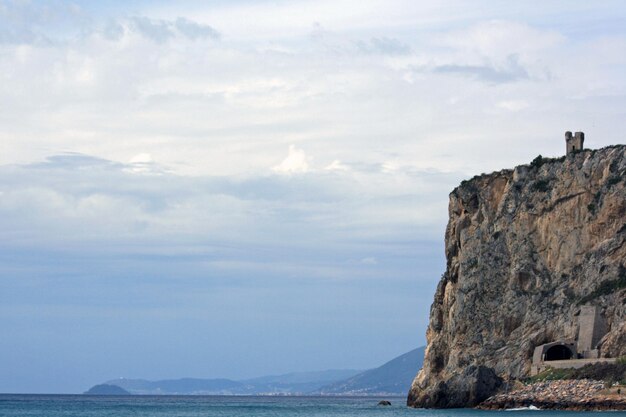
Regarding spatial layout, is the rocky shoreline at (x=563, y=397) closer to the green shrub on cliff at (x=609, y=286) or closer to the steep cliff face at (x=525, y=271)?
the steep cliff face at (x=525, y=271)

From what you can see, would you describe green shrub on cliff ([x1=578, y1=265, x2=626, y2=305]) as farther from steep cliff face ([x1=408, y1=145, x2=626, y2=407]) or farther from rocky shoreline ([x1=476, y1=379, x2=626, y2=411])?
rocky shoreline ([x1=476, y1=379, x2=626, y2=411])

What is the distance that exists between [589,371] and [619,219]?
52.9 ft

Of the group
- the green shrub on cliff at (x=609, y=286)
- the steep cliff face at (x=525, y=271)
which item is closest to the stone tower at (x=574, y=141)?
the steep cliff face at (x=525, y=271)

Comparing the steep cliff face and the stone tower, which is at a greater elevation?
the stone tower

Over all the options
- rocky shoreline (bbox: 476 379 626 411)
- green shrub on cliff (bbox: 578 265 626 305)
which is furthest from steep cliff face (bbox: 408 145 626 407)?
rocky shoreline (bbox: 476 379 626 411)

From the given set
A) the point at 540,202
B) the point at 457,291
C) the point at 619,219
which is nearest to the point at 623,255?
the point at 619,219

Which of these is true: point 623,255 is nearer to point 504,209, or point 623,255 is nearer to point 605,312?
point 605,312

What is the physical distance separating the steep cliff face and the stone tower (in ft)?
10.4

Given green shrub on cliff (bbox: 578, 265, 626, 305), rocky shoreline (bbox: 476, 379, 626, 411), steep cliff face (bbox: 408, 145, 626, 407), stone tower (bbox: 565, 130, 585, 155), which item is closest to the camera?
rocky shoreline (bbox: 476, 379, 626, 411)

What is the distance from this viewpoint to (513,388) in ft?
340

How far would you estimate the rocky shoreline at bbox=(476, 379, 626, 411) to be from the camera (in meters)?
94.4

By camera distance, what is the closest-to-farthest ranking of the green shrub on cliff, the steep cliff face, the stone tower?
the green shrub on cliff → the steep cliff face → the stone tower

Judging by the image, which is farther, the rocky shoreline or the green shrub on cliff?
the green shrub on cliff

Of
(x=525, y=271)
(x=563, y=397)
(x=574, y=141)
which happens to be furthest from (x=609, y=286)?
(x=574, y=141)
